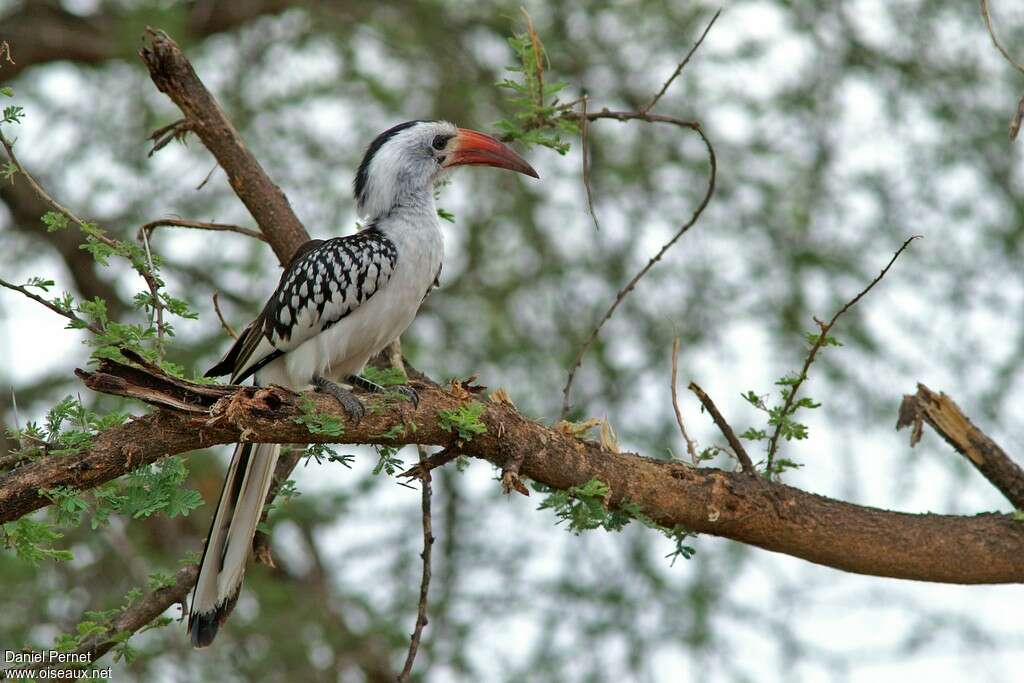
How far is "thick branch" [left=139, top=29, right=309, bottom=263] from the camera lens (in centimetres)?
320

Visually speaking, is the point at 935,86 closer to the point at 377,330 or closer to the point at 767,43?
the point at 767,43

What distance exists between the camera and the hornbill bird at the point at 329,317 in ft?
10.2

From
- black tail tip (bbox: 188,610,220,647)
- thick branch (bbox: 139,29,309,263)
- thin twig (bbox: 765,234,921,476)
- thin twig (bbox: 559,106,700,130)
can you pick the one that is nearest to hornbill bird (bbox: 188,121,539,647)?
black tail tip (bbox: 188,610,220,647)

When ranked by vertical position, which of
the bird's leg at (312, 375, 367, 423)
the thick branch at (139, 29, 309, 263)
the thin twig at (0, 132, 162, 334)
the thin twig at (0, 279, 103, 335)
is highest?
the thick branch at (139, 29, 309, 263)

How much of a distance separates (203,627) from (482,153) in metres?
1.66

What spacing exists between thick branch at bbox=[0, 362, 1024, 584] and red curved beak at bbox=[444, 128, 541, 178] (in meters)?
1.20

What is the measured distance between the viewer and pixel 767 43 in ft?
16.8

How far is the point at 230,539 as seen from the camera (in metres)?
3.11

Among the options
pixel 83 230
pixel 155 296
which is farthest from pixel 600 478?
pixel 83 230

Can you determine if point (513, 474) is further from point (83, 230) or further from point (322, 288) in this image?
point (83, 230)

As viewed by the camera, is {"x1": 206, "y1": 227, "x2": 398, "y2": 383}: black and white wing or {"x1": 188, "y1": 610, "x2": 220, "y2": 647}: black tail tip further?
{"x1": 206, "y1": 227, "x2": 398, "y2": 383}: black and white wing

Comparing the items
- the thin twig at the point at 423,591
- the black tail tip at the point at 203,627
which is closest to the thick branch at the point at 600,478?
the thin twig at the point at 423,591

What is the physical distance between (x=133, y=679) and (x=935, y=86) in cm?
402

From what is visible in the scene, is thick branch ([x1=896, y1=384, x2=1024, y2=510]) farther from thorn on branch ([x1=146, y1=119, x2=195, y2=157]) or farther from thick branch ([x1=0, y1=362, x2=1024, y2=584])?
thorn on branch ([x1=146, y1=119, x2=195, y2=157])
